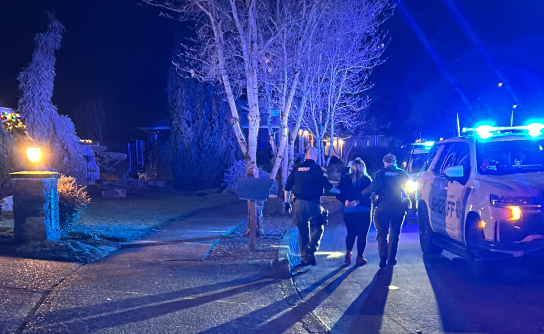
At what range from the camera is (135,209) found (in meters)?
13.8

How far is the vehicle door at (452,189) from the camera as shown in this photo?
6.81 meters

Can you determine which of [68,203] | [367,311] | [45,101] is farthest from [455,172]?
[45,101]

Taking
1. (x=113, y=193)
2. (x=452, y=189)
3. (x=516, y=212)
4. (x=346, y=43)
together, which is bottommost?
(x=113, y=193)

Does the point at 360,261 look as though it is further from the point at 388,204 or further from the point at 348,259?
the point at 388,204

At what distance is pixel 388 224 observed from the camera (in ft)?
23.7

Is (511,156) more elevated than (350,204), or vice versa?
(511,156)

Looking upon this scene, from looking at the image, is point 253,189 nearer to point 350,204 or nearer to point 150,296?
point 350,204

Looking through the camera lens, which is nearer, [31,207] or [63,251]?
[63,251]

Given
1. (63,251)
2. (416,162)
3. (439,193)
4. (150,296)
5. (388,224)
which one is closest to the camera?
(150,296)

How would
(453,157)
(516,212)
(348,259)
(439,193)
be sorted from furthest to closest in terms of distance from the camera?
(453,157) → (439,193) → (348,259) → (516,212)

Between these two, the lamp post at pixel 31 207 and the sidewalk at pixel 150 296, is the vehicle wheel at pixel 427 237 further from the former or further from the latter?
the lamp post at pixel 31 207

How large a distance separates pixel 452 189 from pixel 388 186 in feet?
3.31

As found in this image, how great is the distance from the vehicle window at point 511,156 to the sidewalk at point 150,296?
3591 mm

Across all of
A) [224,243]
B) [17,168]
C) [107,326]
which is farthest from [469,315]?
[17,168]
